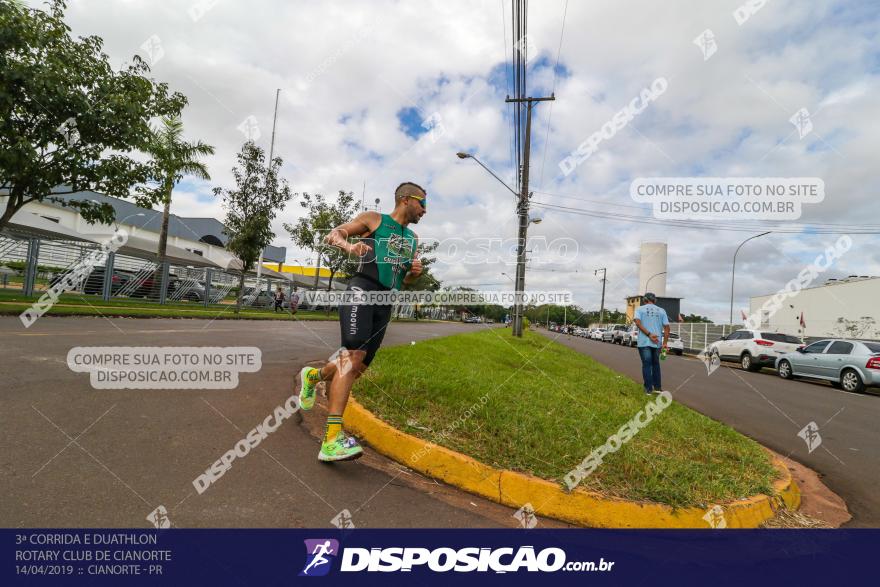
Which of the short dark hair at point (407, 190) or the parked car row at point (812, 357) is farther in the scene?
the parked car row at point (812, 357)

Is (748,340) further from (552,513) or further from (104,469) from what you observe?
(104,469)

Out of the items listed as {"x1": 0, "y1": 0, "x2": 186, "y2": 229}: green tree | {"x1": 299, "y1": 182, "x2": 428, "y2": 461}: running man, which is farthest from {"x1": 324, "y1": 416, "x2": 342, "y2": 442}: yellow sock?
{"x1": 0, "y1": 0, "x2": 186, "y2": 229}: green tree

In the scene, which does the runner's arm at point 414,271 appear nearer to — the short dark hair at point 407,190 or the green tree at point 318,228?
the short dark hair at point 407,190

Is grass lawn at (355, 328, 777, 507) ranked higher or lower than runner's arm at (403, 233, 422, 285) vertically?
lower

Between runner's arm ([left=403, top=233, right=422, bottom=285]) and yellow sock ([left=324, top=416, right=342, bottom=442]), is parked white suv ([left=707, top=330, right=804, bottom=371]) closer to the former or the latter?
runner's arm ([left=403, top=233, right=422, bottom=285])

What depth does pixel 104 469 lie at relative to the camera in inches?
97.8

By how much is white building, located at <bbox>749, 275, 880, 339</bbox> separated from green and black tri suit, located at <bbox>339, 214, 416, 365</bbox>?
1299 inches

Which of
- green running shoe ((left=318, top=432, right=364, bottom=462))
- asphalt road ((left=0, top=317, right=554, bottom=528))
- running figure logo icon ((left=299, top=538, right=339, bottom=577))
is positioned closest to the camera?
running figure logo icon ((left=299, top=538, right=339, bottom=577))

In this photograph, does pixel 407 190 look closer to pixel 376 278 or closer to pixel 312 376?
pixel 376 278

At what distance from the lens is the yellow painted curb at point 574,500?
2.59m

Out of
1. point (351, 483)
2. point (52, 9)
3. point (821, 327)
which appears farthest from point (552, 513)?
point (821, 327)

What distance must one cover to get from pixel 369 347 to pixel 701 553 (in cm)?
229

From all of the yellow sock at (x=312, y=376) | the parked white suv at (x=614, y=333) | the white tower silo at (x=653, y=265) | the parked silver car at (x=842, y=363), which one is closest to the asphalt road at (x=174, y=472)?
the yellow sock at (x=312, y=376)

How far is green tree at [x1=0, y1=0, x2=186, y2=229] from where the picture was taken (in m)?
8.27
